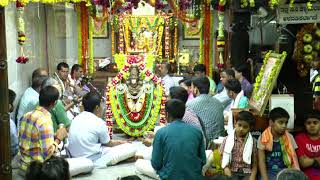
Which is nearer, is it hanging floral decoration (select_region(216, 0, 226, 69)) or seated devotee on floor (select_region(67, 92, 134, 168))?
seated devotee on floor (select_region(67, 92, 134, 168))

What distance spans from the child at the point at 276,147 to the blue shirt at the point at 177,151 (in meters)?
0.70

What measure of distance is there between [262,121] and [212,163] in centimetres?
73

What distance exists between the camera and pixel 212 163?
5.36 meters

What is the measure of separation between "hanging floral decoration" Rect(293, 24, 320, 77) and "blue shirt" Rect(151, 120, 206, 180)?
1824 millimetres

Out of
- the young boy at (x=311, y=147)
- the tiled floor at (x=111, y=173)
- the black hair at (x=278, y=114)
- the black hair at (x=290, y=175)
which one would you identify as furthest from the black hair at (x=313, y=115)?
the tiled floor at (x=111, y=173)

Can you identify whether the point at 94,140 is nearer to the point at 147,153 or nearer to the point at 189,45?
the point at 147,153

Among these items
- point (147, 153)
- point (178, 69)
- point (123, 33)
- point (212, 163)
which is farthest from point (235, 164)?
point (123, 33)

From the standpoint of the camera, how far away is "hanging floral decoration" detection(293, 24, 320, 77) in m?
5.50

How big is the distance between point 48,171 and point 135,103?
517 centimetres

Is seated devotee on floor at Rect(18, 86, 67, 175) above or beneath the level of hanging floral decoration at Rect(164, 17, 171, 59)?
beneath

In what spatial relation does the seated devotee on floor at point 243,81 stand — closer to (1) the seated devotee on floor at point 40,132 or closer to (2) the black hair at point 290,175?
(1) the seated devotee on floor at point 40,132

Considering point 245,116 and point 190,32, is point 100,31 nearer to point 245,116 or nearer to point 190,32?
point 190,32

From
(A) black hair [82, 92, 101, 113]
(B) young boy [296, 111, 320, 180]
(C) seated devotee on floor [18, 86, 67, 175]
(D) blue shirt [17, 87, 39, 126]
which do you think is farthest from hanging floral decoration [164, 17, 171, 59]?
(B) young boy [296, 111, 320, 180]

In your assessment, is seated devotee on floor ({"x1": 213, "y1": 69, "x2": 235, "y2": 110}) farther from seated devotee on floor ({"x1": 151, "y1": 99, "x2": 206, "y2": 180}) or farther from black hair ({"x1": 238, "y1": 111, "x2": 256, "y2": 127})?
seated devotee on floor ({"x1": 151, "y1": 99, "x2": 206, "y2": 180})
